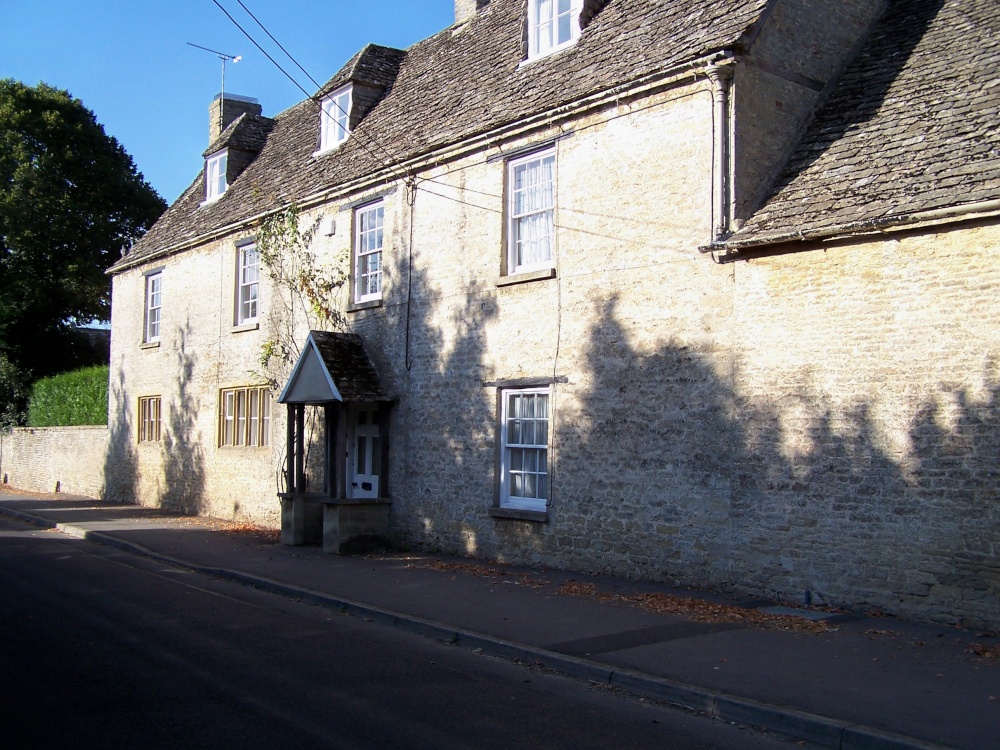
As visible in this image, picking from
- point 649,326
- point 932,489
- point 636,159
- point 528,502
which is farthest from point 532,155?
point 932,489

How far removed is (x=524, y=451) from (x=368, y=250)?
6.10 metres

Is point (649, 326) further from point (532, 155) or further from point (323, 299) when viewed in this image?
point (323, 299)

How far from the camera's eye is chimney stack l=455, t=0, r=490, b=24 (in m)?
20.9

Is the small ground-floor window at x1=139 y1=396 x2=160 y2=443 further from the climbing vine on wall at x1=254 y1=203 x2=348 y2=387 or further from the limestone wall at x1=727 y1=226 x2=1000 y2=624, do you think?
the limestone wall at x1=727 y1=226 x2=1000 y2=624

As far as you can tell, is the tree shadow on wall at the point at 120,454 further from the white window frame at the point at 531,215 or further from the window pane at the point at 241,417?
the white window frame at the point at 531,215

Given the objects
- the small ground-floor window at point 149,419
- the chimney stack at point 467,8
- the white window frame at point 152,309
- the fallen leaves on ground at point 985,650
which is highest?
the chimney stack at point 467,8

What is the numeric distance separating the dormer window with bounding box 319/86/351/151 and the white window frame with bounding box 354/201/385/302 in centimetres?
279

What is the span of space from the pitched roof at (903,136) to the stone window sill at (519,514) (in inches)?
201

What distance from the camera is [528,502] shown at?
14594mm

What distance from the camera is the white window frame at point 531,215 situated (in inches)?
575

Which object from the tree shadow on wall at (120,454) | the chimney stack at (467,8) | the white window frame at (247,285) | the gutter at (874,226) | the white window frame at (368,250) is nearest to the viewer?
the gutter at (874,226)

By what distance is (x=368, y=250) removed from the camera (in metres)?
18.6

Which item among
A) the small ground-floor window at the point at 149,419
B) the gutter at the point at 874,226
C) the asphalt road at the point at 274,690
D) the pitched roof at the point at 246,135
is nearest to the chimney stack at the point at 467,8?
the pitched roof at the point at 246,135

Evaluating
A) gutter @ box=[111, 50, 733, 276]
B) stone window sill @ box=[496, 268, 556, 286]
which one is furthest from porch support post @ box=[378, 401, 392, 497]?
gutter @ box=[111, 50, 733, 276]
